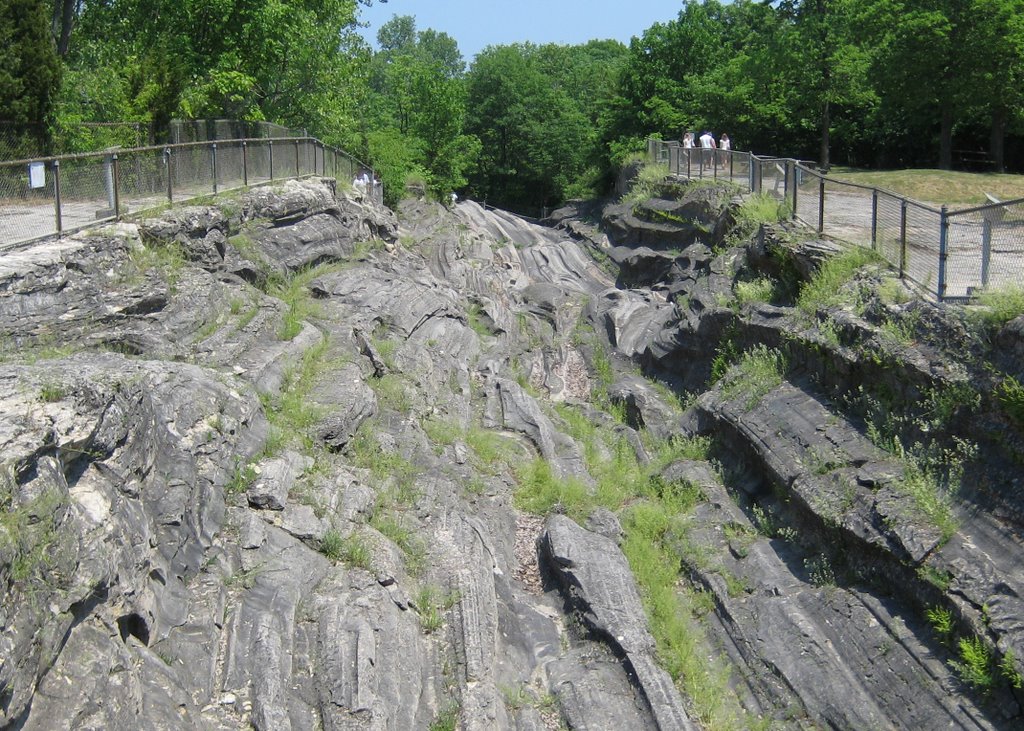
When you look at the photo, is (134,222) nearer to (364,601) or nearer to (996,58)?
(364,601)

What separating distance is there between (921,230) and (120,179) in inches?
501

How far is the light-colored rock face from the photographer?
816 centimetres

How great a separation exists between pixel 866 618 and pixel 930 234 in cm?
609

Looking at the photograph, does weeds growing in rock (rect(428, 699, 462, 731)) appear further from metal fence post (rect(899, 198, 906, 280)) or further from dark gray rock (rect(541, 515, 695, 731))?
metal fence post (rect(899, 198, 906, 280))

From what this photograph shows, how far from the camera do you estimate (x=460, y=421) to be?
18234mm

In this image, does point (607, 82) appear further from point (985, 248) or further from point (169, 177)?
point (985, 248)

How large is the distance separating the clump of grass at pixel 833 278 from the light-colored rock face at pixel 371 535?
0.65m

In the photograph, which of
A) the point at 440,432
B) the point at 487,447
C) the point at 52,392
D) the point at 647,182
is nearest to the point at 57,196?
the point at 440,432

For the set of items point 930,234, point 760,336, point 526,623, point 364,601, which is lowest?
point 526,623

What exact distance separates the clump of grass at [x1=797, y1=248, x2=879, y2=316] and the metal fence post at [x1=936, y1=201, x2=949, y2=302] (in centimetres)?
267

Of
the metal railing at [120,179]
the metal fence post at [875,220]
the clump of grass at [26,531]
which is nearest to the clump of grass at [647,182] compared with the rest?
the metal railing at [120,179]

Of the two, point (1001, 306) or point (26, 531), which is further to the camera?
point (1001, 306)

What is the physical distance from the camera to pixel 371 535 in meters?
12.3

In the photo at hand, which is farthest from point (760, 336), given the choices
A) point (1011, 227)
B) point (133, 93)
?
point (133, 93)
